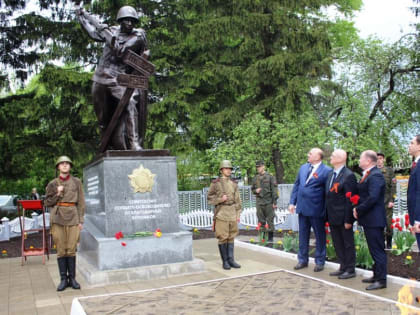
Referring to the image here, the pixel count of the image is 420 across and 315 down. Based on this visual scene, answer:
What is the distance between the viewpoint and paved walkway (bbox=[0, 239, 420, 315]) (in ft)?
15.5

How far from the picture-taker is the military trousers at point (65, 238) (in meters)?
6.32

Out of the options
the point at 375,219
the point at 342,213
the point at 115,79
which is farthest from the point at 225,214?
the point at 115,79

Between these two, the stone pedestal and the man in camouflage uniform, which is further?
the man in camouflage uniform

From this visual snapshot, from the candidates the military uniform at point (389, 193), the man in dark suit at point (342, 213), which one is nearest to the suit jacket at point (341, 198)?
the man in dark suit at point (342, 213)

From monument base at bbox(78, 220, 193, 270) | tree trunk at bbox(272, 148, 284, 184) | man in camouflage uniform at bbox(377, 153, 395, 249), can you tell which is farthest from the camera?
tree trunk at bbox(272, 148, 284, 184)

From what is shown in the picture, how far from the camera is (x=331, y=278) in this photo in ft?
21.1

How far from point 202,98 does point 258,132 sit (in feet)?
10.5

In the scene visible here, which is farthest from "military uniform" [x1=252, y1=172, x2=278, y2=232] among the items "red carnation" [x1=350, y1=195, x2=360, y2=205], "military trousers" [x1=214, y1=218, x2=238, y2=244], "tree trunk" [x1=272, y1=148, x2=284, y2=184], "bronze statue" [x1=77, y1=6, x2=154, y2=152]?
"tree trunk" [x1=272, y1=148, x2=284, y2=184]

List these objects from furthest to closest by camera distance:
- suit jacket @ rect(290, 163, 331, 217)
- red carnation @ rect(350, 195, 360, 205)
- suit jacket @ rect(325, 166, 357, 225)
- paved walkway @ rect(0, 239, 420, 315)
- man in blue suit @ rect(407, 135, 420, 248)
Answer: suit jacket @ rect(290, 163, 331, 217) < suit jacket @ rect(325, 166, 357, 225) < red carnation @ rect(350, 195, 360, 205) < man in blue suit @ rect(407, 135, 420, 248) < paved walkway @ rect(0, 239, 420, 315)

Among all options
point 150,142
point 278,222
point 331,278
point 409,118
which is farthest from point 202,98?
point 331,278

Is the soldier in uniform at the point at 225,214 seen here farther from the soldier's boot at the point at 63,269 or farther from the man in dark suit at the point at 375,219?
the soldier's boot at the point at 63,269

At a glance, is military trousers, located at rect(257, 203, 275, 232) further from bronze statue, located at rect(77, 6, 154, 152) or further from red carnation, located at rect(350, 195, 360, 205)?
red carnation, located at rect(350, 195, 360, 205)

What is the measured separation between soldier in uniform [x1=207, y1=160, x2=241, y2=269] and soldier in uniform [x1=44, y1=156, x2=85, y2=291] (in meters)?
2.25

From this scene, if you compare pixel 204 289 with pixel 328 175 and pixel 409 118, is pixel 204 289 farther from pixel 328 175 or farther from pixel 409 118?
pixel 409 118
